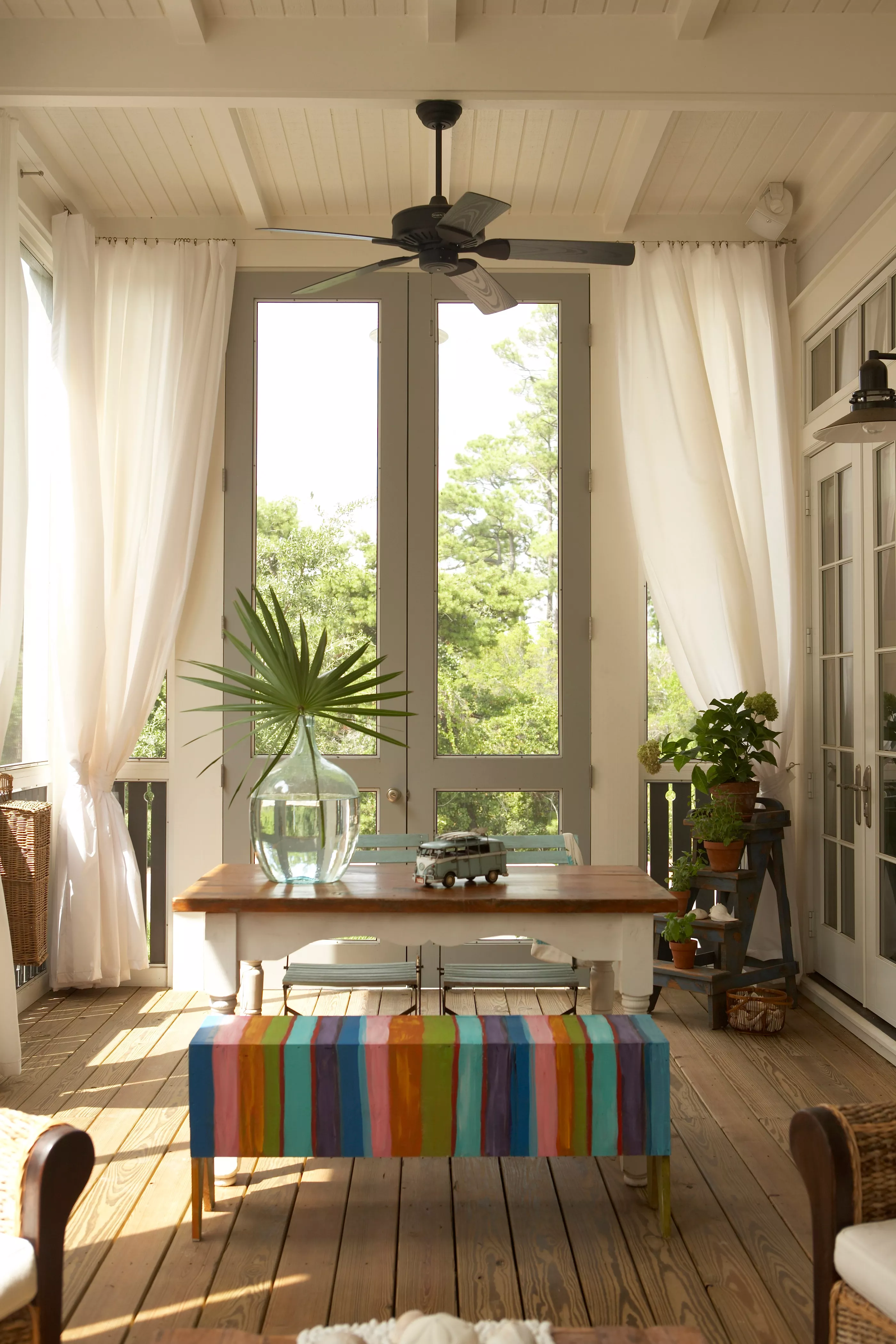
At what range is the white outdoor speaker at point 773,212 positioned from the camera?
4.67 meters

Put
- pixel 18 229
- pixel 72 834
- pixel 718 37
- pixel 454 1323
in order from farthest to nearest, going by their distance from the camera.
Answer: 1. pixel 72 834
2. pixel 18 229
3. pixel 718 37
4. pixel 454 1323

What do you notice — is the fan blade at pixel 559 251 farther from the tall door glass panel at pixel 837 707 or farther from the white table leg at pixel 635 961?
the white table leg at pixel 635 961

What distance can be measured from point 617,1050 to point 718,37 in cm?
329

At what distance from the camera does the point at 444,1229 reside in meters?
2.64

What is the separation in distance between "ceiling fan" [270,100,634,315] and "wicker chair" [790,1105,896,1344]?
241 cm

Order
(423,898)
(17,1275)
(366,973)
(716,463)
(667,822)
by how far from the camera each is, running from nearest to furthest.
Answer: (17,1275) → (423,898) → (366,973) → (716,463) → (667,822)

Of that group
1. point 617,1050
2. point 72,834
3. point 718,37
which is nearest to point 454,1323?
point 617,1050

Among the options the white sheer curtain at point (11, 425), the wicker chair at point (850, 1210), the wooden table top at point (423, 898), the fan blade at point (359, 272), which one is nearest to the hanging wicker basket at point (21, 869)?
the white sheer curtain at point (11, 425)

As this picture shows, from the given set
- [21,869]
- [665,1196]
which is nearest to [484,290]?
[665,1196]

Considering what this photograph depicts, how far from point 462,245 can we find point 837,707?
2.54 metres

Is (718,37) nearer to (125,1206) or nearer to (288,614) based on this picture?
(288,614)

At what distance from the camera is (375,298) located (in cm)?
501

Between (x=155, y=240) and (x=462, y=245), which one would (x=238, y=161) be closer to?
(x=155, y=240)

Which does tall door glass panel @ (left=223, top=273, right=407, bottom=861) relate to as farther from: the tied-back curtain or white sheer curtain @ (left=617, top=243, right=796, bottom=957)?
white sheer curtain @ (left=617, top=243, right=796, bottom=957)
